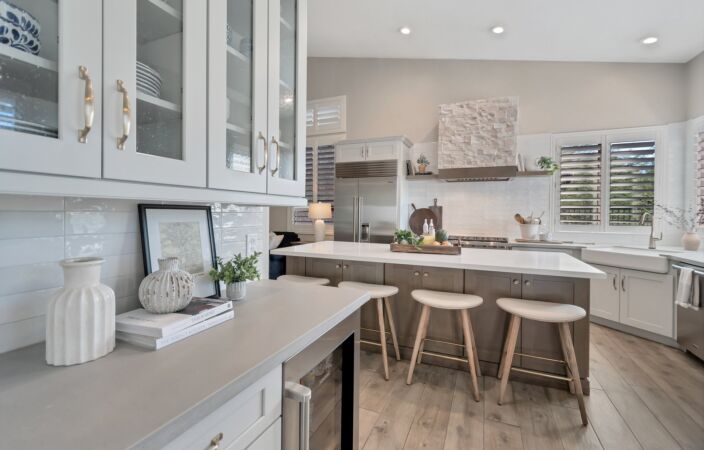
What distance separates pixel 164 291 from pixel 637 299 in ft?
13.8

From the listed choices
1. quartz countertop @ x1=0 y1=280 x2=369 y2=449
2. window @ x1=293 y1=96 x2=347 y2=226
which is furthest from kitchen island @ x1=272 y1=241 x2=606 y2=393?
window @ x1=293 y1=96 x2=347 y2=226

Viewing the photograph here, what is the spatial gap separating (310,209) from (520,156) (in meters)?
3.17

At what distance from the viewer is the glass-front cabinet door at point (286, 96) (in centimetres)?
124

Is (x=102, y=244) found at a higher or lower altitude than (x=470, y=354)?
higher

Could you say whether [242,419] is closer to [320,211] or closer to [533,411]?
[533,411]

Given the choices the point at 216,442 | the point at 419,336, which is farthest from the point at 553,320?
the point at 216,442

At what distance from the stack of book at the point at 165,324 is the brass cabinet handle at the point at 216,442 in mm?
277

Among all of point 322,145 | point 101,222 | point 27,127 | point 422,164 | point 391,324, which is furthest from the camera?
point 322,145

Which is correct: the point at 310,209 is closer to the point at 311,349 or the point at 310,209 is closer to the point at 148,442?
the point at 311,349

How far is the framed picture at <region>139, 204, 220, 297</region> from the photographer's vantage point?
1.03m

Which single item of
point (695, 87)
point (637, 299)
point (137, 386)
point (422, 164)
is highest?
point (695, 87)

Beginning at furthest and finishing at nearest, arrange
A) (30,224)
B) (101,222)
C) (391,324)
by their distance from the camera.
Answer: (391,324)
(101,222)
(30,224)

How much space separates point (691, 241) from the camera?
3.34m

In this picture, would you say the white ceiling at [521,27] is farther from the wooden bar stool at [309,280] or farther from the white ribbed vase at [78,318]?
the white ribbed vase at [78,318]
